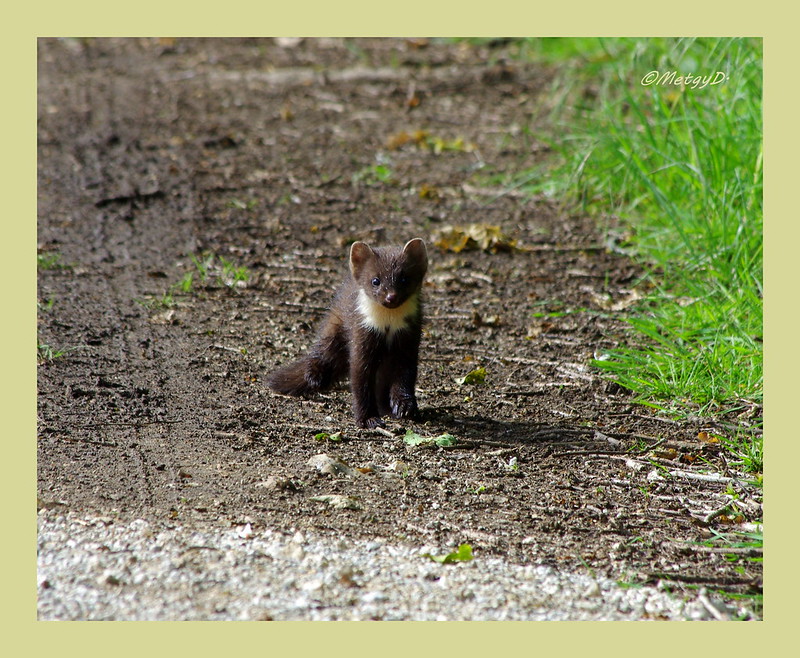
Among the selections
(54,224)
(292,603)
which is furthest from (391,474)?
(54,224)

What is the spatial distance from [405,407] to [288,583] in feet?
5.71

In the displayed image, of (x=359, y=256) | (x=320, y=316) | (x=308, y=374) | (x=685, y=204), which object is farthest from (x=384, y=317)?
(x=685, y=204)

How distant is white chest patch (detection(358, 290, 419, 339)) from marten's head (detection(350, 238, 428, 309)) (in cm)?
5

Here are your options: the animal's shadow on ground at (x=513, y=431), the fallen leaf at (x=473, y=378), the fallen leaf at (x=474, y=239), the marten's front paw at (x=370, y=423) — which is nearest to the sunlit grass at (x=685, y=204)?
the animal's shadow on ground at (x=513, y=431)

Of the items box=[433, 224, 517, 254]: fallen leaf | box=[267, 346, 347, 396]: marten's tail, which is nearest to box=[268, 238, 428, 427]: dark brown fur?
box=[267, 346, 347, 396]: marten's tail

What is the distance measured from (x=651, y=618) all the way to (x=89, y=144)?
24.1 ft

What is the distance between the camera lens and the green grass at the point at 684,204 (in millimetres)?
5934

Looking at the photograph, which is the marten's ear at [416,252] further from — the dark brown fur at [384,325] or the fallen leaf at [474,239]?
the fallen leaf at [474,239]

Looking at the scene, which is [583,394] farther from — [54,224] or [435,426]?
[54,224]

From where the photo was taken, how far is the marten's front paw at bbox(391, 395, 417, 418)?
18.1ft

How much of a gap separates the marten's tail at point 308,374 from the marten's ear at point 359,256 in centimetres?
55

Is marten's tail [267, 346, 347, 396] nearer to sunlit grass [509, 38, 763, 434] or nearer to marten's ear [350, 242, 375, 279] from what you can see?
marten's ear [350, 242, 375, 279]

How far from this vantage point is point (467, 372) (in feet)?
20.3

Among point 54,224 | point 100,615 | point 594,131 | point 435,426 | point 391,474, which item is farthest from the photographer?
point 594,131
